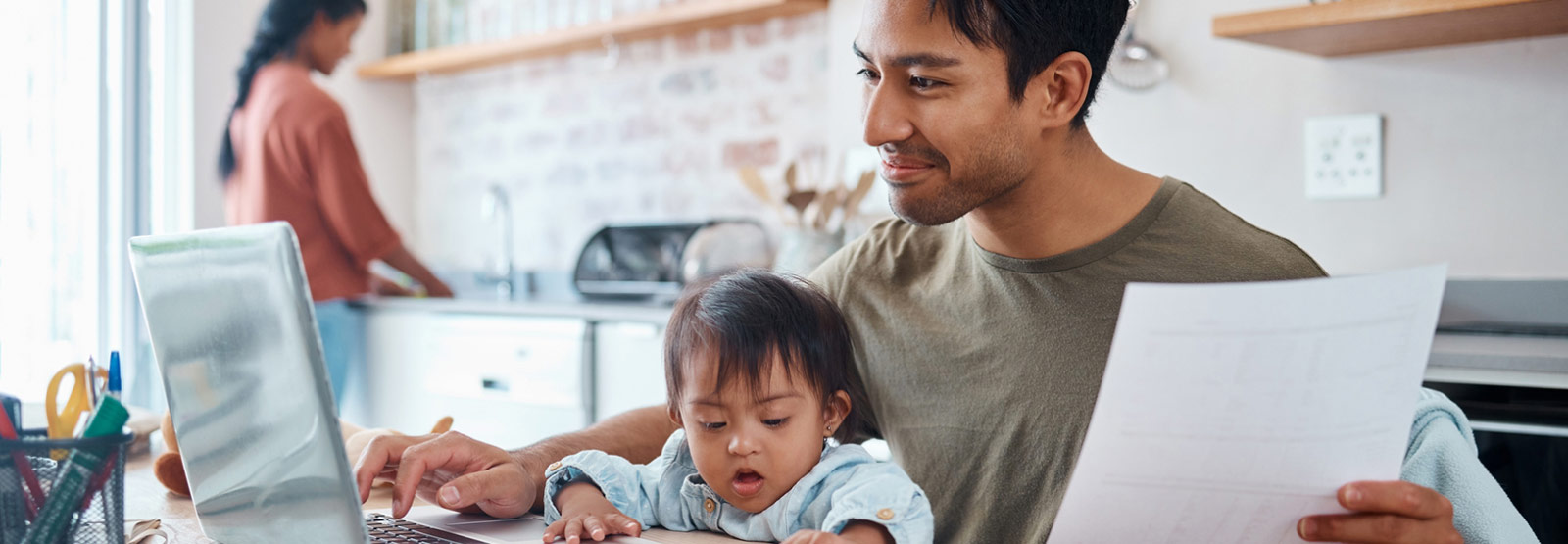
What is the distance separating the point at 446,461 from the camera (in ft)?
3.43

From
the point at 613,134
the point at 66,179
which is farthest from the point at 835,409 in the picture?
the point at 66,179

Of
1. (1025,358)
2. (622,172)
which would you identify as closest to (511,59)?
(622,172)

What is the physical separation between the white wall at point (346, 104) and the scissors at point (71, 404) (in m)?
3.00

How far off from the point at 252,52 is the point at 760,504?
8.37 ft

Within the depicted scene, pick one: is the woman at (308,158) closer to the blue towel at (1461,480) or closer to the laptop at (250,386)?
the laptop at (250,386)

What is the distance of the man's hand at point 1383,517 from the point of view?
2.59 ft

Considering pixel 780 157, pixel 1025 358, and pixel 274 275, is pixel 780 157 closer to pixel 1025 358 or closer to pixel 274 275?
pixel 1025 358

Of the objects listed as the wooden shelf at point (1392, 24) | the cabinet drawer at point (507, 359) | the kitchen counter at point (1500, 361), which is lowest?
the cabinet drawer at point (507, 359)

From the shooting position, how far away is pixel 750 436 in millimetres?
991

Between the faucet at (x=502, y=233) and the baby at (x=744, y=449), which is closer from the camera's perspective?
the baby at (x=744, y=449)

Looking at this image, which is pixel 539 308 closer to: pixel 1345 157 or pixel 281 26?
pixel 281 26

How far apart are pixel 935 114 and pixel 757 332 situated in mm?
308

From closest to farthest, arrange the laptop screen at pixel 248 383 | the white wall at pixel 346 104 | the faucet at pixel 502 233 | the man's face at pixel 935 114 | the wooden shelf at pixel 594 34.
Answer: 1. the laptop screen at pixel 248 383
2. the man's face at pixel 935 114
3. the wooden shelf at pixel 594 34
4. the faucet at pixel 502 233
5. the white wall at pixel 346 104

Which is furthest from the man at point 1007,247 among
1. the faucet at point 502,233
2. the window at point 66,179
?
the window at point 66,179
